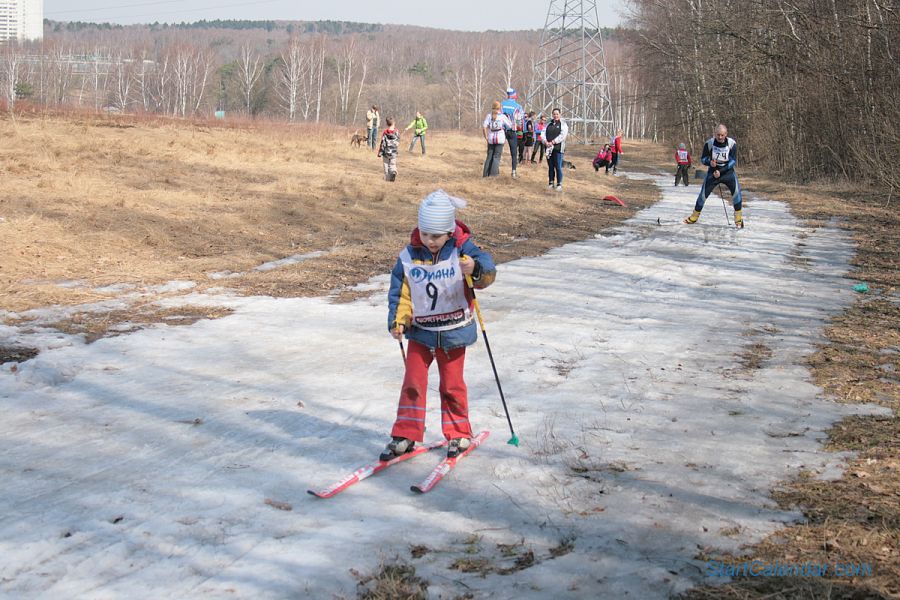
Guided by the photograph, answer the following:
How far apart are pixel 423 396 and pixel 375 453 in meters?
0.49

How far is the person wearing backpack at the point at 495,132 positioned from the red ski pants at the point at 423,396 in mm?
17737

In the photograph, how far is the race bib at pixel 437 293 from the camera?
5457mm

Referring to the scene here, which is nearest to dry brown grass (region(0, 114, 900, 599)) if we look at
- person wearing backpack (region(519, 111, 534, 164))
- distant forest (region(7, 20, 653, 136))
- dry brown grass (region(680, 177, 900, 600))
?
dry brown grass (region(680, 177, 900, 600))

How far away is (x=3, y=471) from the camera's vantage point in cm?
515

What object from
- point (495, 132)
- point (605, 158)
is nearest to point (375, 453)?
point (495, 132)

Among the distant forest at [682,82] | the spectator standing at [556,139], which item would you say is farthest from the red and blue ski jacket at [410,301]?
the spectator standing at [556,139]

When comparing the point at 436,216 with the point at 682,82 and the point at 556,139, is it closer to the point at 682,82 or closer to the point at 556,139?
the point at 556,139

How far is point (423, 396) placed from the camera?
5.54 meters

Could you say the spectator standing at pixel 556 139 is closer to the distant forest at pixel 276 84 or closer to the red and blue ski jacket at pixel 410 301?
the red and blue ski jacket at pixel 410 301

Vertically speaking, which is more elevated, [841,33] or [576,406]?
[841,33]

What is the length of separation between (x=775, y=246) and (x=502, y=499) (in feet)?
37.1

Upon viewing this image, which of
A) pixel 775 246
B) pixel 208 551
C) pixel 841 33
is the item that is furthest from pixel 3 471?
pixel 841 33

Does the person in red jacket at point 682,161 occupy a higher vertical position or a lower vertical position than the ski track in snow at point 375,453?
higher

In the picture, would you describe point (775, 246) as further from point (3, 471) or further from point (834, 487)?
point (3, 471)
